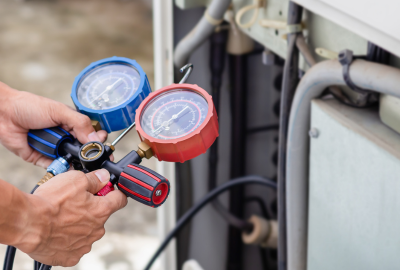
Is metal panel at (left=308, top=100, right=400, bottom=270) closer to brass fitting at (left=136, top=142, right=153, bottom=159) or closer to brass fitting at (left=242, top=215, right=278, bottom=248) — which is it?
brass fitting at (left=136, top=142, right=153, bottom=159)

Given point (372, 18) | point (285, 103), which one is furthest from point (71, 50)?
point (372, 18)

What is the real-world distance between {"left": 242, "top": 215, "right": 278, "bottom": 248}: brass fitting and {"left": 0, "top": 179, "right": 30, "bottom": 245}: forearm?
795mm

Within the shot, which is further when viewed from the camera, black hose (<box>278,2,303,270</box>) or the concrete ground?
the concrete ground

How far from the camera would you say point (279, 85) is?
115cm

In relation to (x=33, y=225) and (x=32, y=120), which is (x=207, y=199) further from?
(x=33, y=225)

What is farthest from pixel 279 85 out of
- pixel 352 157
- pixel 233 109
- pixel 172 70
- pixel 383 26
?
pixel 383 26

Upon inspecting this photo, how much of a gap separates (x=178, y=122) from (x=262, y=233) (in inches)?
27.3

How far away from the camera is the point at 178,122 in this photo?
62 cm

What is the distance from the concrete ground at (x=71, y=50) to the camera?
202cm

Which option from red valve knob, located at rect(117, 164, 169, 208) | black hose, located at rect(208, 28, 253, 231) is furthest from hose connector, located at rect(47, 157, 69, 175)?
black hose, located at rect(208, 28, 253, 231)

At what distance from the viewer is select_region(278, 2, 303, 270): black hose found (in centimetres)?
71

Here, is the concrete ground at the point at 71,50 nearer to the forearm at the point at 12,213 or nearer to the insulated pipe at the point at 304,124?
the insulated pipe at the point at 304,124

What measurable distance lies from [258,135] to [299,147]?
51 centimetres

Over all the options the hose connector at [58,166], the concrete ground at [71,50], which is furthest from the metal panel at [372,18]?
the concrete ground at [71,50]
